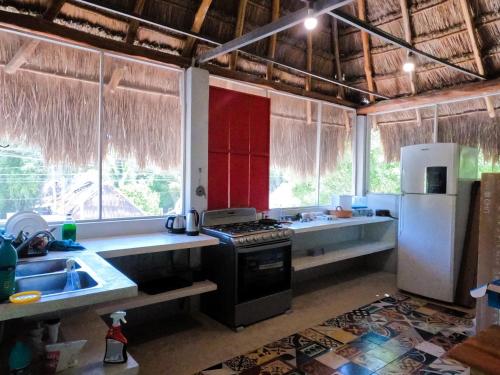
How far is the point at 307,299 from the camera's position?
3.95 metres

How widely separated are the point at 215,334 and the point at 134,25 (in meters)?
2.98

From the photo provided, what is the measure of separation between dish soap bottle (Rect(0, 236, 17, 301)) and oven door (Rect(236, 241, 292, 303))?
5.93 ft

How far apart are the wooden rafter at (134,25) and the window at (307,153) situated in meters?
1.86

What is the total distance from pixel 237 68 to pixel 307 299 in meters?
2.86

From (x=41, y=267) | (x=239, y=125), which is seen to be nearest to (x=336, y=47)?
(x=239, y=125)

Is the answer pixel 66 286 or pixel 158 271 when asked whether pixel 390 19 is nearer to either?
pixel 158 271

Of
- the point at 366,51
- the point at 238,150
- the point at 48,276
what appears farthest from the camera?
the point at 366,51

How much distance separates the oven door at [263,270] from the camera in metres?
3.09

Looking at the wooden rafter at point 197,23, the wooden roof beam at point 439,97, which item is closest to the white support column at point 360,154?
the wooden roof beam at point 439,97

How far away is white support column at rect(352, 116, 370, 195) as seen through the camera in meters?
5.39

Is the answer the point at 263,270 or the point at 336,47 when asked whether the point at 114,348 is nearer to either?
the point at 263,270

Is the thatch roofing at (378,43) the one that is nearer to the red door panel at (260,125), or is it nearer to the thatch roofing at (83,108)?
the thatch roofing at (83,108)

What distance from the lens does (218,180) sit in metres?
3.71

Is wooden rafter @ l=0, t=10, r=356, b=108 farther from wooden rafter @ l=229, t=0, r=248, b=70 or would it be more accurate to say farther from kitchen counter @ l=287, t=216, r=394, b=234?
kitchen counter @ l=287, t=216, r=394, b=234
